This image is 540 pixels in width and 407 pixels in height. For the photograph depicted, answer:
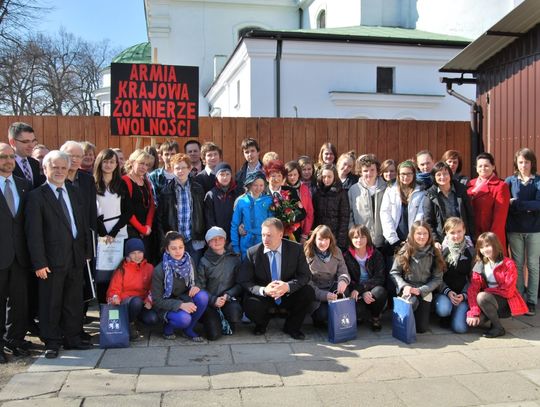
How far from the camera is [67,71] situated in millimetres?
45375

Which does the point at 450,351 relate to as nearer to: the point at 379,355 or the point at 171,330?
the point at 379,355

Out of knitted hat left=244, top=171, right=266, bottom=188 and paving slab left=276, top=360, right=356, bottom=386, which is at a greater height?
knitted hat left=244, top=171, right=266, bottom=188

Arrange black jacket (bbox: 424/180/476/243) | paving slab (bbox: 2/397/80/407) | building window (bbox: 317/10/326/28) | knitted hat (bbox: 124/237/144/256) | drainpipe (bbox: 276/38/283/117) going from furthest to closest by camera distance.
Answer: building window (bbox: 317/10/326/28) → drainpipe (bbox: 276/38/283/117) → black jacket (bbox: 424/180/476/243) → knitted hat (bbox: 124/237/144/256) → paving slab (bbox: 2/397/80/407)

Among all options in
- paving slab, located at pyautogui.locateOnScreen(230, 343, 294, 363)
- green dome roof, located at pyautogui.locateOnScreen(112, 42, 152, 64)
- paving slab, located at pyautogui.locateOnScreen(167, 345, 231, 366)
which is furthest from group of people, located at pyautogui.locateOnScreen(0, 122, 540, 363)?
green dome roof, located at pyautogui.locateOnScreen(112, 42, 152, 64)

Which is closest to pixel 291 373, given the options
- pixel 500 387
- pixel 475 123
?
pixel 500 387

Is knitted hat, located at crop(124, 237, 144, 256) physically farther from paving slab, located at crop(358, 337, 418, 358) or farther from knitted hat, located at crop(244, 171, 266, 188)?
paving slab, located at crop(358, 337, 418, 358)

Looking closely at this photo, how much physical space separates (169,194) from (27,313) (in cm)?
198

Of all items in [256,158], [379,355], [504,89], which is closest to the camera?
[379,355]

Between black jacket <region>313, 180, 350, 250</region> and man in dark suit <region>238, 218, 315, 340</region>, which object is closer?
man in dark suit <region>238, 218, 315, 340</region>

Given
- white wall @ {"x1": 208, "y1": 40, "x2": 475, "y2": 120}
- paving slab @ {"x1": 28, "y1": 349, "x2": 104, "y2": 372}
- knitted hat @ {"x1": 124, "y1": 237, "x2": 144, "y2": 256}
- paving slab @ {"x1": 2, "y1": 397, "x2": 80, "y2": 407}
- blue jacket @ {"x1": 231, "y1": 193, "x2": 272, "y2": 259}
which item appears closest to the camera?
paving slab @ {"x1": 2, "y1": 397, "x2": 80, "y2": 407}

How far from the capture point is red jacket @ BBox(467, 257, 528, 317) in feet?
18.5

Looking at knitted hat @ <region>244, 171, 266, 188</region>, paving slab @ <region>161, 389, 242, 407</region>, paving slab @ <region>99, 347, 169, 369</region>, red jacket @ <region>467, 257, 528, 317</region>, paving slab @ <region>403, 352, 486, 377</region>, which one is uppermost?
knitted hat @ <region>244, 171, 266, 188</region>

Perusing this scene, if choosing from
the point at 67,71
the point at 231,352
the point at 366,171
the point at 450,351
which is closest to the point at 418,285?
the point at 450,351

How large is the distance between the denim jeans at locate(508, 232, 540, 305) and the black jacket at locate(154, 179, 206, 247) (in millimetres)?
4046
